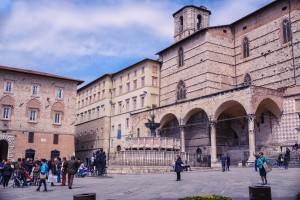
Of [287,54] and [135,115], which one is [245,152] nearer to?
[287,54]

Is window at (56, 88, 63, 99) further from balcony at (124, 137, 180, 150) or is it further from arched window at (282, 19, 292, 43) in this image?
arched window at (282, 19, 292, 43)

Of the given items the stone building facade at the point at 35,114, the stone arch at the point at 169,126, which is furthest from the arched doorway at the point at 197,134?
the stone building facade at the point at 35,114

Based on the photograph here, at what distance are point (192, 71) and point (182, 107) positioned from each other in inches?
231

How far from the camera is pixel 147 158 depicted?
22.7 metres

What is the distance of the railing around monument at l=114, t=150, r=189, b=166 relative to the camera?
894 inches

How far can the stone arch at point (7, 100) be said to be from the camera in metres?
32.2

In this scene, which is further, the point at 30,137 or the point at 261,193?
the point at 30,137

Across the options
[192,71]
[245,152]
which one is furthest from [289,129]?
[192,71]

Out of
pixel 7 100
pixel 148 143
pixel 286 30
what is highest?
A: pixel 286 30

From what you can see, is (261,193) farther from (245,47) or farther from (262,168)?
(245,47)

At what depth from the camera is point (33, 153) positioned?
3250 cm

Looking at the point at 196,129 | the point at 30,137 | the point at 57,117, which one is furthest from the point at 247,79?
the point at 30,137

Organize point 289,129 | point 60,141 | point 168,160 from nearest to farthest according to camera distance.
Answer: point 168,160
point 289,129
point 60,141

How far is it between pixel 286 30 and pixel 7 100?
91.8 ft
